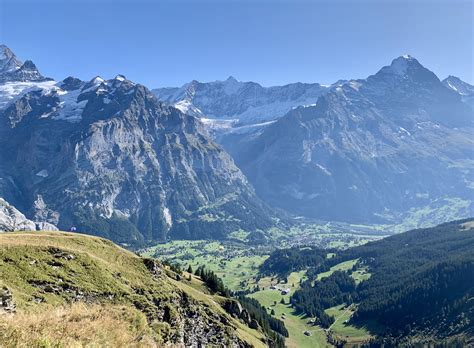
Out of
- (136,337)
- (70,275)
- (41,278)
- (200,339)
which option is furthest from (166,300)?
(136,337)

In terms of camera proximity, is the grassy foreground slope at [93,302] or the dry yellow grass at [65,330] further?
the grassy foreground slope at [93,302]

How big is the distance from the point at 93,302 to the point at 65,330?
1649 inches

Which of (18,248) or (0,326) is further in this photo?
(18,248)

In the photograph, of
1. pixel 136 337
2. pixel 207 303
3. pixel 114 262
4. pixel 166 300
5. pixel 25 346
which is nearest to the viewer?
pixel 25 346

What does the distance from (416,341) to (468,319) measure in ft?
92.1

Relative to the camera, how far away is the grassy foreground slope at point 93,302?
19380 millimetres

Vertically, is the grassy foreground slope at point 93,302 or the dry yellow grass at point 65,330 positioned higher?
the dry yellow grass at point 65,330

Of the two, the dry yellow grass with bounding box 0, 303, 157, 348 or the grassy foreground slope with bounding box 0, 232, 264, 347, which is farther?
the grassy foreground slope with bounding box 0, 232, 264, 347

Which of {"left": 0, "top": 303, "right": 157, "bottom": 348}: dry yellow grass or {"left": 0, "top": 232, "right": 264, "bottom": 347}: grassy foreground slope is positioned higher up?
{"left": 0, "top": 303, "right": 157, "bottom": 348}: dry yellow grass

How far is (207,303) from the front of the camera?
9644cm

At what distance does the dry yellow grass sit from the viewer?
667 inches

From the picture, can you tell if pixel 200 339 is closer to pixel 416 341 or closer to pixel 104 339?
pixel 104 339

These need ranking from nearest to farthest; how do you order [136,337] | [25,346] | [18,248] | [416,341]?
[25,346]
[136,337]
[18,248]
[416,341]

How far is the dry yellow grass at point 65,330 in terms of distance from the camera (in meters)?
17.0
